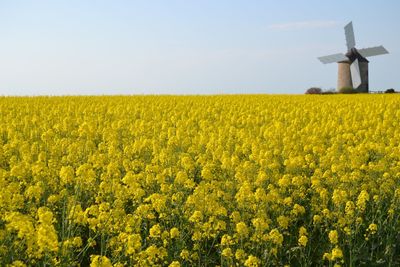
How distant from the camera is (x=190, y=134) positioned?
1433 cm

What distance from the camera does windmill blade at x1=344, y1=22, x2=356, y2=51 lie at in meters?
56.9

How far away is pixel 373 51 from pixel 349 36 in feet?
9.90

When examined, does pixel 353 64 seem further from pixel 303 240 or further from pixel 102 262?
pixel 102 262

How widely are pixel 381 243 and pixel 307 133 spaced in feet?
22.6

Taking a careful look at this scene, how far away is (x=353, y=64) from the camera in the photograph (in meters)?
54.8

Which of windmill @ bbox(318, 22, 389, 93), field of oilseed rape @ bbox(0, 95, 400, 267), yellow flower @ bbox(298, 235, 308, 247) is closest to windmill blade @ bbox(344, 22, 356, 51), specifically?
windmill @ bbox(318, 22, 389, 93)

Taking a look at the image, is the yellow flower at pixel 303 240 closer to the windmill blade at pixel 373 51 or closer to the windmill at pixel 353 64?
the windmill at pixel 353 64

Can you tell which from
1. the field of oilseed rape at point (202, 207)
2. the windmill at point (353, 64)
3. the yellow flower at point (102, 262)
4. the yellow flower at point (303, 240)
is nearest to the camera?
the yellow flower at point (102, 262)

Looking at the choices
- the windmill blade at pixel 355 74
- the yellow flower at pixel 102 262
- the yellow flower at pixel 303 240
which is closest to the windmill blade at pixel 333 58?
the windmill blade at pixel 355 74

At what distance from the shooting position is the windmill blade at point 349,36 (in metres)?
56.9

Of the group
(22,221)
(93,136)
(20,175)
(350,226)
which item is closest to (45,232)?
(22,221)

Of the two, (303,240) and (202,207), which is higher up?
(202,207)

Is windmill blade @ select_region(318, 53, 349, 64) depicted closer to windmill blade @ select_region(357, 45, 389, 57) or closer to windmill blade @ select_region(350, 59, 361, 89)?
windmill blade @ select_region(350, 59, 361, 89)

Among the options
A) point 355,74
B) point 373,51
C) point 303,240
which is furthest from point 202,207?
point 373,51
